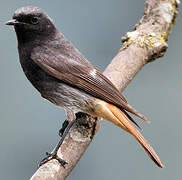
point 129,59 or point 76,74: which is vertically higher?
point 129,59

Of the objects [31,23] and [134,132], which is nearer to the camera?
[134,132]

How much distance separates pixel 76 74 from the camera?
3.63 m

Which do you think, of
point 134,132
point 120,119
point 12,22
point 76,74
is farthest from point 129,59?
Answer: point 12,22

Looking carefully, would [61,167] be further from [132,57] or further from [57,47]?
[132,57]

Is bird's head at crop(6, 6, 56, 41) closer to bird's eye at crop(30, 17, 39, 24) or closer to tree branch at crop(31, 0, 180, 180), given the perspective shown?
bird's eye at crop(30, 17, 39, 24)

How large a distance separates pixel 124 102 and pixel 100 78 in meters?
0.27

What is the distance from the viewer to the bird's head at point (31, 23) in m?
3.49

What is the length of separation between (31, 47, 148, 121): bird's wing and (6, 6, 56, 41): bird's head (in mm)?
129

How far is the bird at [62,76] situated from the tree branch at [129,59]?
0.16 m

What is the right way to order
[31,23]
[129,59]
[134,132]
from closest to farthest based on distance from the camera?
[134,132] → [31,23] → [129,59]

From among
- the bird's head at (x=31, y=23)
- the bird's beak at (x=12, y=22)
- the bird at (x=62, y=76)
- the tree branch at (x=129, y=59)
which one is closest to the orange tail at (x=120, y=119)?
the bird at (x=62, y=76)

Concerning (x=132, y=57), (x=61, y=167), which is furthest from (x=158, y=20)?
(x=61, y=167)

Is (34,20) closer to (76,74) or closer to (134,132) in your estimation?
(76,74)

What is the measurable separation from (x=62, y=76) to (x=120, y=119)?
1.87 feet
